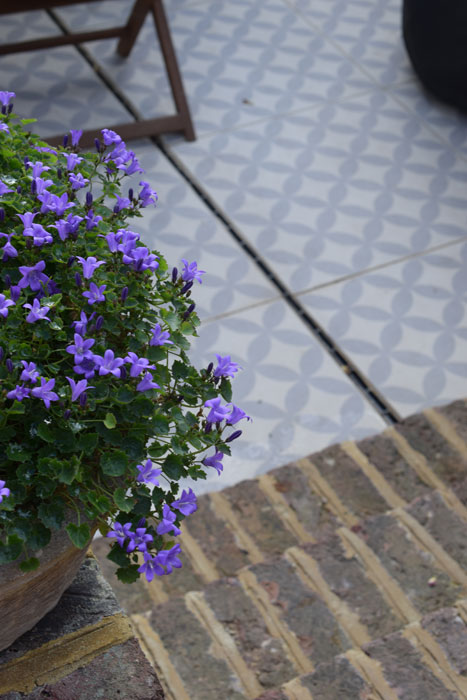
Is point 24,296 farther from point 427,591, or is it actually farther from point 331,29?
point 331,29

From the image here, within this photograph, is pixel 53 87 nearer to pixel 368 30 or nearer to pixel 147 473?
pixel 368 30

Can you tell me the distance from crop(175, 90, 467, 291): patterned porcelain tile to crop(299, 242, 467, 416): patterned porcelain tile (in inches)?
3.6

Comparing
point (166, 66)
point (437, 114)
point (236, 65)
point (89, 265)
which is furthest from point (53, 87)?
point (89, 265)

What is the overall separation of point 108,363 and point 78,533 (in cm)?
19

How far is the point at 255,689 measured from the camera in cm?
168

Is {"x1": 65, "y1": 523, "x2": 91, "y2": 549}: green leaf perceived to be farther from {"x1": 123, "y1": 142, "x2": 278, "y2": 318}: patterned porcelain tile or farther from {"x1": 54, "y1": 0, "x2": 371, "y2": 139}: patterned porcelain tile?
{"x1": 54, "y1": 0, "x2": 371, "y2": 139}: patterned porcelain tile

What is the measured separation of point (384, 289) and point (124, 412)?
2.20 m

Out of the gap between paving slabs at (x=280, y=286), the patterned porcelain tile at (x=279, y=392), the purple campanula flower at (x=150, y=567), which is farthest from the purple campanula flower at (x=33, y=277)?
the gap between paving slabs at (x=280, y=286)

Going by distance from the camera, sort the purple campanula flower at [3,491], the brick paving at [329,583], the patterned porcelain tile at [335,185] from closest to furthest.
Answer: the purple campanula flower at [3,491] < the brick paving at [329,583] < the patterned porcelain tile at [335,185]

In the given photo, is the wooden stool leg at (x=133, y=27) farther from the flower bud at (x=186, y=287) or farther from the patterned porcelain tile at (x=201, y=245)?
the flower bud at (x=186, y=287)

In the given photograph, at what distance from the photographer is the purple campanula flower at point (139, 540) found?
0.99m

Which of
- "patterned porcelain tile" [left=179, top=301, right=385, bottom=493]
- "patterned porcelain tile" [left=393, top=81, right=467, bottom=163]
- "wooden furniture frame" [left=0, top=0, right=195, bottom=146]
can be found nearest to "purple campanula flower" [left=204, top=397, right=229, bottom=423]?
"patterned porcelain tile" [left=179, top=301, right=385, bottom=493]

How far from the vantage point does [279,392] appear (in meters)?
2.82

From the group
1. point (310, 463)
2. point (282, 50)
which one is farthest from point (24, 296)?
point (282, 50)
